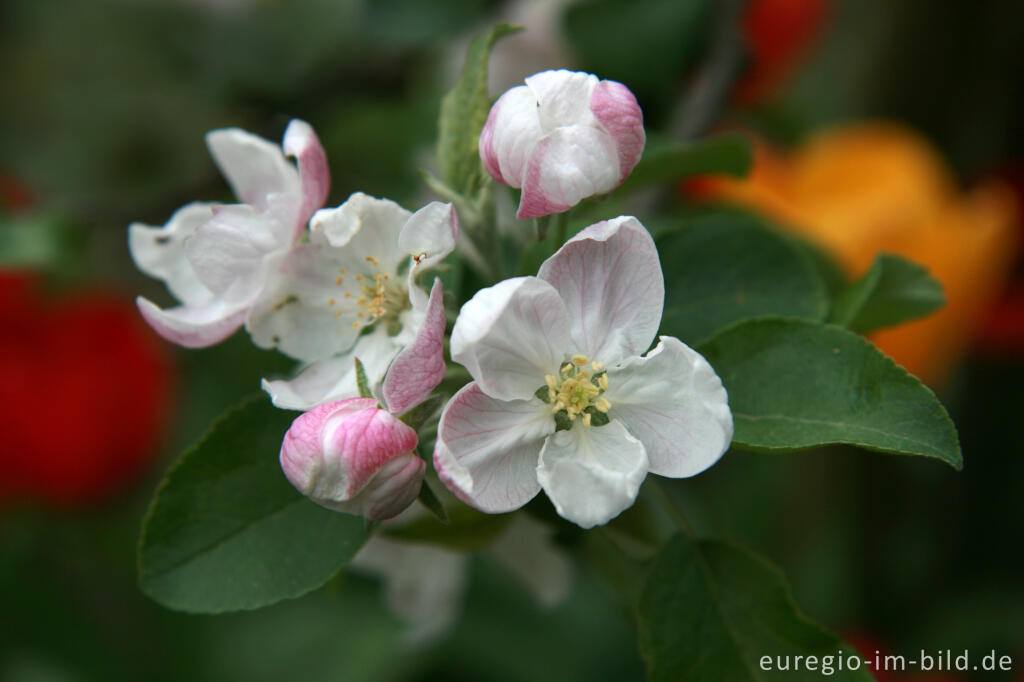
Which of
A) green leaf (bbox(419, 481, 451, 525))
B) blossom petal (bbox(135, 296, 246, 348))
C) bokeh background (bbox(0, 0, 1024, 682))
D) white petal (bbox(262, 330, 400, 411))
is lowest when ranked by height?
bokeh background (bbox(0, 0, 1024, 682))

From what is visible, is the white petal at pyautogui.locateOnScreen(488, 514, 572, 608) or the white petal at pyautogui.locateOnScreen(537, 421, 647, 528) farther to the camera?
the white petal at pyautogui.locateOnScreen(488, 514, 572, 608)

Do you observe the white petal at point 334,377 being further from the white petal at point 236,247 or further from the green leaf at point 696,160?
the green leaf at point 696,160

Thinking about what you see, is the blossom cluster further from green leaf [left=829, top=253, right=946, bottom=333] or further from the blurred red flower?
the blurred red flower

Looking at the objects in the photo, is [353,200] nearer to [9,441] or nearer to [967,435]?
[9,441]

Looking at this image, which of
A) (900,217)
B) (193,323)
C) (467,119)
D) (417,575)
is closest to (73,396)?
(417,575)

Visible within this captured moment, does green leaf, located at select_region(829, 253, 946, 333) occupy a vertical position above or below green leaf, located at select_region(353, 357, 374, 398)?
below

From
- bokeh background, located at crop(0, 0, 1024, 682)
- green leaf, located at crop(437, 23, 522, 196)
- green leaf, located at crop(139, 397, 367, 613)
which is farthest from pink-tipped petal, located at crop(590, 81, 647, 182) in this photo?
bokeh background, located at crop(0, 0, 1024, 682)

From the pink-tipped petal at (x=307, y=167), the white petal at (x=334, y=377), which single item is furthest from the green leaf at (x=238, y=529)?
the pink-tipped petal at (x=307, y=167)
